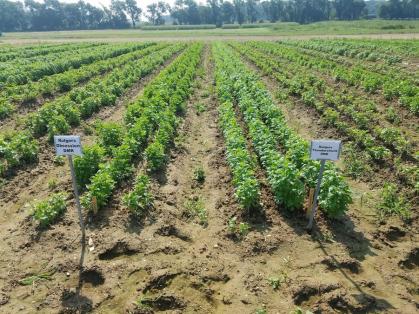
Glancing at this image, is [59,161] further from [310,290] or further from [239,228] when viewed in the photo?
[310,290]

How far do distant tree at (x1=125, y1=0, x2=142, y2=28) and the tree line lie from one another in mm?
1358

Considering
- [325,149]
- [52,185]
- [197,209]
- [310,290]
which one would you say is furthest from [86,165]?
[310,290]

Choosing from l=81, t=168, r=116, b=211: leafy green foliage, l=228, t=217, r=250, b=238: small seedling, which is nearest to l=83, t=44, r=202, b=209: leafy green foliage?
l=81, t=168, r=116, b=211: leafy green foliage

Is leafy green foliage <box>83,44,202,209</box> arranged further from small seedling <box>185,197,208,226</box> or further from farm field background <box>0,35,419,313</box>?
small seedling <box>185,197,208,226</box>

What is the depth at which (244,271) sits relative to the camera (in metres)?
6.53

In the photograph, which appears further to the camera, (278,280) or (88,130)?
(88,130)

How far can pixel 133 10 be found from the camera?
158250 millimetres

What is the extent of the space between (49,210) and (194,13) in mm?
151088

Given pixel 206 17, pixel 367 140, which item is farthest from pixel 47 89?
pixel 206 17

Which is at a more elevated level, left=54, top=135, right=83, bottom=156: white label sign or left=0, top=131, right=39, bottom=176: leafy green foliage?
left=54, top=135, right=83, bottom=156: white label sign

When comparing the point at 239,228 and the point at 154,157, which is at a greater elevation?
the point at 154,157

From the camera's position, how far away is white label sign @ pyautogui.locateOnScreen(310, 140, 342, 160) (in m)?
6.67

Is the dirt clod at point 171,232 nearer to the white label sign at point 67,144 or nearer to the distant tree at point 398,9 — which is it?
the white label sign at point 67,144

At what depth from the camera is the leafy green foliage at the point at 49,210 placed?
25.0ft
